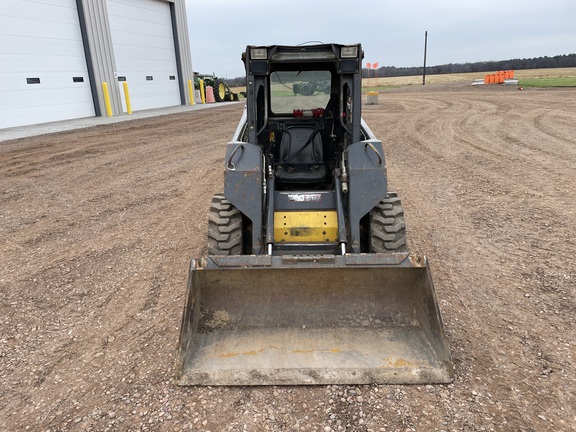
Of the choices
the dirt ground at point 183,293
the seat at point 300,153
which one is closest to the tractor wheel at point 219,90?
the dirt ground at point 183,293

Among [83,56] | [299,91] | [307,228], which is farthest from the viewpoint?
[83,56]

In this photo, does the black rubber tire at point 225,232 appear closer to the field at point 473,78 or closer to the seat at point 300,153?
the seat at point 300,153

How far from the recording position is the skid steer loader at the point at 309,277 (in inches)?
Answer: 116

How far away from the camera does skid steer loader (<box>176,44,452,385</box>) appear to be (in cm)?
294

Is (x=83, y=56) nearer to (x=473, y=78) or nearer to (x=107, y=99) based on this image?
(x=107, y=99)

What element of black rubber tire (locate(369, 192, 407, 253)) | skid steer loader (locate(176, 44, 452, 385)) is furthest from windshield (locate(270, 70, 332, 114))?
black rubber tire (locate(369, 192, 407, 253))

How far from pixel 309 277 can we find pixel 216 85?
26.3 metres

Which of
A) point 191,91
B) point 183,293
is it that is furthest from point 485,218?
point 191,91

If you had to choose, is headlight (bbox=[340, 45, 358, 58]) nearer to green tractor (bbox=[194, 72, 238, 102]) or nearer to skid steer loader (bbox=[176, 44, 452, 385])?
skid steer loader (bbox=[176, 44, 452, 385])

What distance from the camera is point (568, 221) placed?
569 centimetres

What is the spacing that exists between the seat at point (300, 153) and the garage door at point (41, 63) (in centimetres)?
1300

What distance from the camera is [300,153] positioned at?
4.99 metres

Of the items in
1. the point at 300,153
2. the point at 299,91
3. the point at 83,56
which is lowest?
the point at 300,153

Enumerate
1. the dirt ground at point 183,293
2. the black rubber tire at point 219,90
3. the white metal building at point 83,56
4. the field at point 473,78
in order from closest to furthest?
the dirt ground at point 183,293, the white metal building at point 83,56, the black rubber tire at point 219,90, the field at point 473,78
